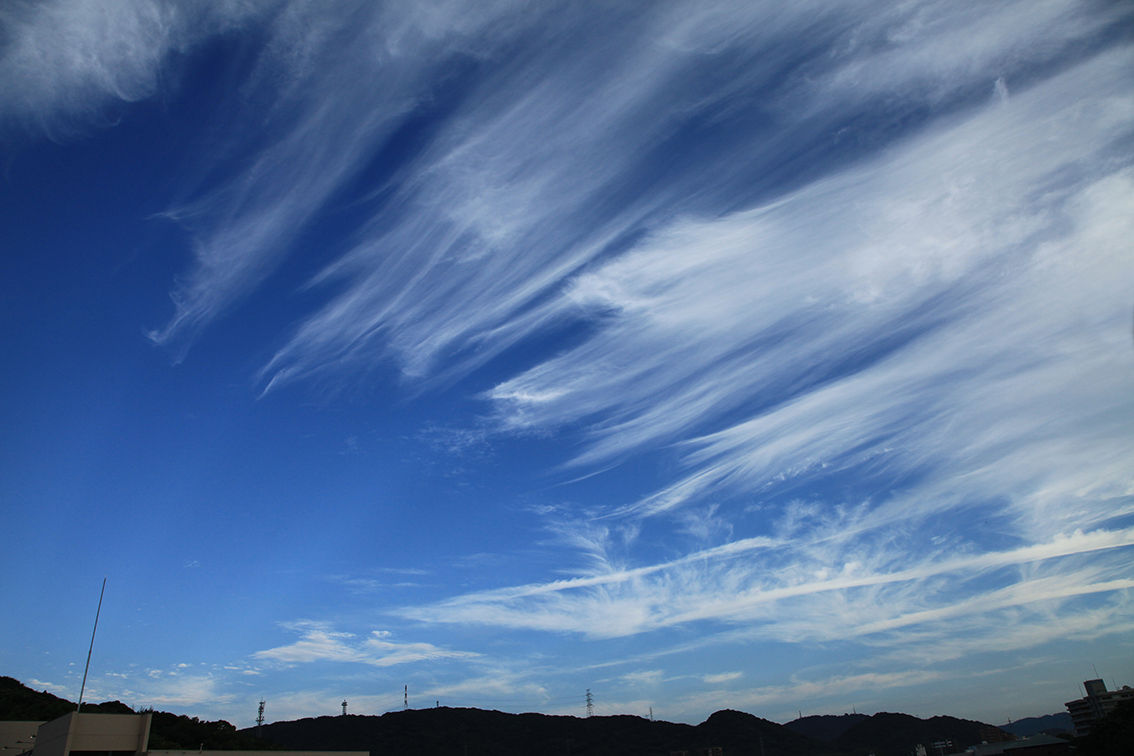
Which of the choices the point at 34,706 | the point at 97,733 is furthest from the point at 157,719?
the point at 97,733

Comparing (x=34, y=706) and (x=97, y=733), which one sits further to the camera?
(x=34, y=706)

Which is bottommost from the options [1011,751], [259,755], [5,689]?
[1011,751]

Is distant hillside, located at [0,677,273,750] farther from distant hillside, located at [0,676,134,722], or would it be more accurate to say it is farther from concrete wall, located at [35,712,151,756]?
concrete wall, located at [35,712,151,756]

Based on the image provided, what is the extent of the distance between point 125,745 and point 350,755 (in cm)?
2030

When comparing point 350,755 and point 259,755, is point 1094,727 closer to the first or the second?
point 350,755

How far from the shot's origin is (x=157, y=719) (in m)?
110

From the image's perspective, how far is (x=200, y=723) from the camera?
4626 inches

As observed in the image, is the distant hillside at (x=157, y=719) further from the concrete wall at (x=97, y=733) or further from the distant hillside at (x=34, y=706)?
the concrete wall at (x=97, y=733)

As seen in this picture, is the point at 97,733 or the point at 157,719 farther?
the point at 157,719

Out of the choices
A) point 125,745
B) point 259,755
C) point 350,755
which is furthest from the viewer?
point 350,755

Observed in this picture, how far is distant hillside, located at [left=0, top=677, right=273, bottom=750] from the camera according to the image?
100062 mm

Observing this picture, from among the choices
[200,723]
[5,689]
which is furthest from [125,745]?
[5,689]

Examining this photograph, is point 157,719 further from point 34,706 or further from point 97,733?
point 97,733

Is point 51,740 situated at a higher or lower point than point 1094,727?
higher
